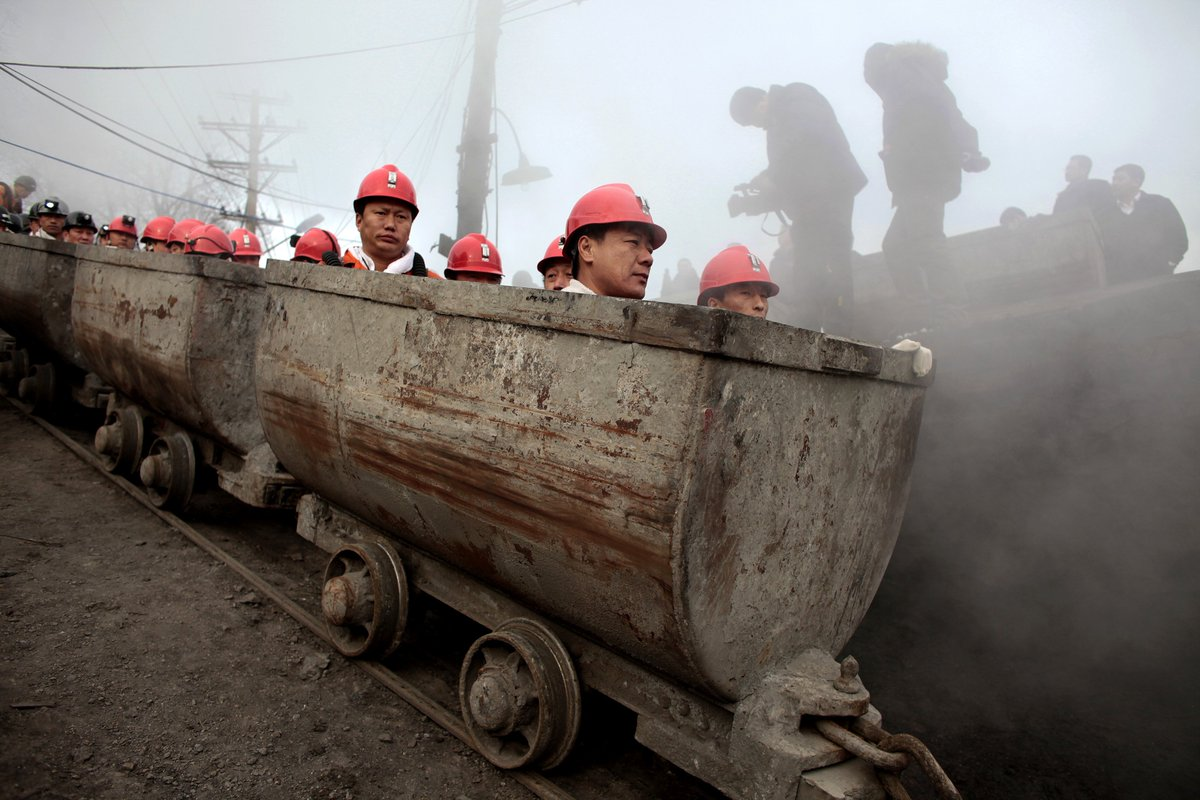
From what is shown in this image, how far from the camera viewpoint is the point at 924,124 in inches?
341

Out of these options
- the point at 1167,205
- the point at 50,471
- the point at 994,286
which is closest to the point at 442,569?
the point at 50,471

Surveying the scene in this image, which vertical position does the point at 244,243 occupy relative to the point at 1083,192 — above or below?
below

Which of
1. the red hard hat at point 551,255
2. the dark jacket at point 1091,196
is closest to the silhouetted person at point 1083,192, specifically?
the dark jacket at point 1091,196

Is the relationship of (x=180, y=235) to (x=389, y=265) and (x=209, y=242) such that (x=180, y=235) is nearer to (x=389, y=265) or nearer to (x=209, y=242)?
(x=209, y=242)

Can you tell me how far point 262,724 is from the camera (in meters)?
2.65

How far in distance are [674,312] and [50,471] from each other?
6.04 m

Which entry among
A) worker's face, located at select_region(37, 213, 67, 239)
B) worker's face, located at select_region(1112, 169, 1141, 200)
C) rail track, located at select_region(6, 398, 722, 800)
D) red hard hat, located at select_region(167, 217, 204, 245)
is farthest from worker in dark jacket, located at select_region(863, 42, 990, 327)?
worker's face, located at select_region(37, 213, 67, 239)

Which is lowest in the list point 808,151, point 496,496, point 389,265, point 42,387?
point 42,387

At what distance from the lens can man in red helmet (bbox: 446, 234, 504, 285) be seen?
4.87m

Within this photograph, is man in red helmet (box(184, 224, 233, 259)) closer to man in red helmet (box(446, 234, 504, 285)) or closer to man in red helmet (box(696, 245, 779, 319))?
man in red helmet (box(446, 234, 504, 285))

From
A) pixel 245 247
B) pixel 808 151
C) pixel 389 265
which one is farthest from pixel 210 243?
pixel 808 151

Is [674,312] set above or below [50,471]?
above

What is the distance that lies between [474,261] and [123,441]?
2.97 m

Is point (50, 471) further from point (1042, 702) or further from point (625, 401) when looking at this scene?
point (1042, 702)
